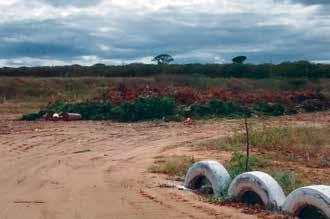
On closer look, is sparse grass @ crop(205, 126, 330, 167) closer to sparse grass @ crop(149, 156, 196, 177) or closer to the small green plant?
the small green plant

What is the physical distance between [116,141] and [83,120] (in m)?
7.53

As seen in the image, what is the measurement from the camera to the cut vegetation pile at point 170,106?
24.9m

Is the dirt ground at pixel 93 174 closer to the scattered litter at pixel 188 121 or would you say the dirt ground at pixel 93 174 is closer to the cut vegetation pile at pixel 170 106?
the scattered litter at pixel 188 121

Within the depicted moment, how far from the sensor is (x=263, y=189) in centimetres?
888

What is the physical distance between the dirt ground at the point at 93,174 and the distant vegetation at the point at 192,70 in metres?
33.6

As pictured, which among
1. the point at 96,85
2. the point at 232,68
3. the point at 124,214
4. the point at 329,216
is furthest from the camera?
the point at 232,68

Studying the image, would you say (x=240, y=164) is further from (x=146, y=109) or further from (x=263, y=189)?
(x=146, y=109)

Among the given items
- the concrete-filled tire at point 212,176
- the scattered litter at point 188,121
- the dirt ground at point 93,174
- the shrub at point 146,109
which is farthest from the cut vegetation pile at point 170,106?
the concrete-filled tire at point 212,176

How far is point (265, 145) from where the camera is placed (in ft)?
50.9

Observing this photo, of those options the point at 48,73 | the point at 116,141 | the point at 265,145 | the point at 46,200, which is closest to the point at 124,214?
the point at 46,200

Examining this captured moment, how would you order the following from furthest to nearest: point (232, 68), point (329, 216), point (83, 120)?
point (232, 68) < point (83, 120) < point (329, 216)

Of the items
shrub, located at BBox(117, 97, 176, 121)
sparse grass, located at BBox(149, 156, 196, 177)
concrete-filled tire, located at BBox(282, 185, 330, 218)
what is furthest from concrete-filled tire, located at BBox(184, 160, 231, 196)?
shrub, located at BBox(117, 97, 176, 121)

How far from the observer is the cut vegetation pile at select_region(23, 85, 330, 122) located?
81.8 ft

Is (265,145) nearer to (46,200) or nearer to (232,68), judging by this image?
(46,200)
